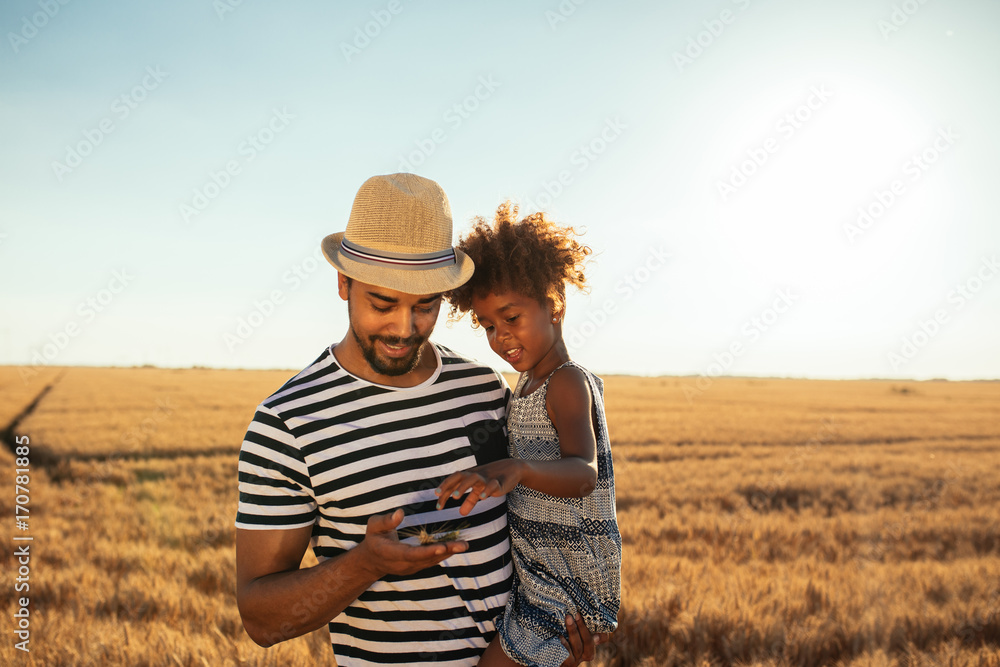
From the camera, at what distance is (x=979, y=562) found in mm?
7082

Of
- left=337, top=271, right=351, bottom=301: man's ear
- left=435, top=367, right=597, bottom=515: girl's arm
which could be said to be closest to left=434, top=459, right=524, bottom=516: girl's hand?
left=435, top=367, right=597, bottom=515: girl's arm

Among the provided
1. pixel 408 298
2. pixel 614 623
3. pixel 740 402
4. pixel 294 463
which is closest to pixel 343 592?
pixel 294 463

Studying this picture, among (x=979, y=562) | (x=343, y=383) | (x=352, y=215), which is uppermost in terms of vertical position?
(x=352, y=215)

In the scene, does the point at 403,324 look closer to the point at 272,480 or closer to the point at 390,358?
the point at 390,358

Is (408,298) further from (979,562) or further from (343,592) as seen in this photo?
(979,562)

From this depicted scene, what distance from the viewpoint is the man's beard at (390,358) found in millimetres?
2303

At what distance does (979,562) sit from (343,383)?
8.02 meters

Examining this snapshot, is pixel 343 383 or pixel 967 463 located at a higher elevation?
pixel 343 383

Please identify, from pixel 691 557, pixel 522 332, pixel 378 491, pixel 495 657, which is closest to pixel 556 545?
pixel 495 657

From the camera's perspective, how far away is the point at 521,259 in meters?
3.09

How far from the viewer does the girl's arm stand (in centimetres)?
186

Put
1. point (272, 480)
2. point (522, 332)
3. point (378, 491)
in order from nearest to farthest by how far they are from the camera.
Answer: point (272, 480), point (378, 491), point (522, 332)

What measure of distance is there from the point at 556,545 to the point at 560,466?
51 cm

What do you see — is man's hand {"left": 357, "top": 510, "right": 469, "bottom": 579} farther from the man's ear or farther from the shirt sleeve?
the man's ear
